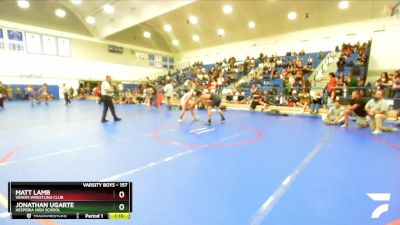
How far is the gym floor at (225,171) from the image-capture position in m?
2.43

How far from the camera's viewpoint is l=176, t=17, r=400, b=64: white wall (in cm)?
1792

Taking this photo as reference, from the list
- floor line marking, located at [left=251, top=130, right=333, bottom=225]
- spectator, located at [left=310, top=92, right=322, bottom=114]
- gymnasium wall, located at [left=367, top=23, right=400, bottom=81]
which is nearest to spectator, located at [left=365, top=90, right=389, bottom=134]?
spectator, located at [left=310, top=92, right=322, bottom=114]

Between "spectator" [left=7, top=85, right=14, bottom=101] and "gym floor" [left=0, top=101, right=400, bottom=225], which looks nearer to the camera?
"gym floor" [left=0, top=101, right=400, bottom=225]

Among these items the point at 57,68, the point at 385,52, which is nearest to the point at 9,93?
the point at 57,68

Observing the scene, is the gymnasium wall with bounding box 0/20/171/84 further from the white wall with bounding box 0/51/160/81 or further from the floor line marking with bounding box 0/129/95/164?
the floor line marking with bounding box 0/129/95/164

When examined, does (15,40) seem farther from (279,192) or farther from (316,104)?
(279,192)

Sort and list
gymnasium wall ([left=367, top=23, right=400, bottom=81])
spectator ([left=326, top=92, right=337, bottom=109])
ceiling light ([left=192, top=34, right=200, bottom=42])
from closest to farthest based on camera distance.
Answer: spectator ([left=326, top=92, right=337, bottom=109]), gymnasium wall ([left=367, top=23, right=400, bottom=81]), ceiling light ([left=192, top=34, right=200, bottom=42])

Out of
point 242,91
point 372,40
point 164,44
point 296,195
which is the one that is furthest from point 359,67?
point 164,44

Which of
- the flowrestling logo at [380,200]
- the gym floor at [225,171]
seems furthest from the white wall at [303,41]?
the flowrestling logo at [380,200]

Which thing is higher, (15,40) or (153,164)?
(15,40)
